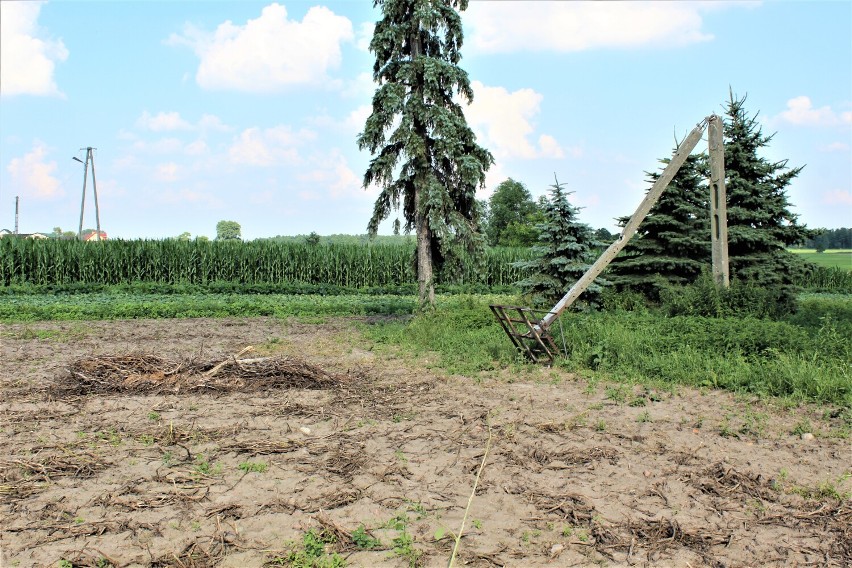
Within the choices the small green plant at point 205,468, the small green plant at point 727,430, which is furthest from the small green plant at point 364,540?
the small green plant at point 727,430

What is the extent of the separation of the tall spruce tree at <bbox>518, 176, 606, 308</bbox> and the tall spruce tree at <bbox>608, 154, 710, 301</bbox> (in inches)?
64.9

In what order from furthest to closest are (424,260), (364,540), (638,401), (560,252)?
(424,260), (560,252), (638,401), (364,540)

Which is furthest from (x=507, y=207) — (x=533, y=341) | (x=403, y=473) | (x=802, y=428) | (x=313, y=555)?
(x=313, y=555)

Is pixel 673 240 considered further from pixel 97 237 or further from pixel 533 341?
pixel 97 237

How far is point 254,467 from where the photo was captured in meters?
5.73

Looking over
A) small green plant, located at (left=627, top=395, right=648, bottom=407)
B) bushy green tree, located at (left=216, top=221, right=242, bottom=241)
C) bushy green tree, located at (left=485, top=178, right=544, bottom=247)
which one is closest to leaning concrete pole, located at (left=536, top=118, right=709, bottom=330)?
small green plant, located at (left=627, top=395, right=648, bottom=407)

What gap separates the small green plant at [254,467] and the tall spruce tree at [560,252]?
35.1ft

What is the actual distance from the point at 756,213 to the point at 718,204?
4138 mm

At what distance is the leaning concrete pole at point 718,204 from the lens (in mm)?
14047

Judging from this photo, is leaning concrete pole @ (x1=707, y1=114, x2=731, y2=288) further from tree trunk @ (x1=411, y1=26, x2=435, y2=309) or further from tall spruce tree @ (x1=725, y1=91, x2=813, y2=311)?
tree trunk @ (x1=411, y1=26, x2=435, y2=309)

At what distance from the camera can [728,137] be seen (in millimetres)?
18359

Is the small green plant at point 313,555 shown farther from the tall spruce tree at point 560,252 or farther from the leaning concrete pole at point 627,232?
the tall spruce tree at point 560,252

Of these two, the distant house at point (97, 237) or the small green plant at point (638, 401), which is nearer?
the small green plant at point (638, 401)

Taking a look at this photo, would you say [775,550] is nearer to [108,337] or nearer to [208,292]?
[108,337]
